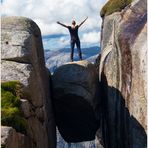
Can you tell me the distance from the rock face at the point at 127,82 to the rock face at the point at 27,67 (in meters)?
5.85

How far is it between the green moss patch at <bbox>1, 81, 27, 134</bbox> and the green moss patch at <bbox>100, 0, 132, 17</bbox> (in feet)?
69.8

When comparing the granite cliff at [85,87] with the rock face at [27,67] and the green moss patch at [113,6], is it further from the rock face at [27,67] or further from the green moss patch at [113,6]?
the green moss patch at [113,6]

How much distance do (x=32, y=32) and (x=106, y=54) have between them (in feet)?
37.0

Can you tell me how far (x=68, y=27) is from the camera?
132 ft

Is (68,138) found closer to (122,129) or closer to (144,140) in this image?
(122,129)

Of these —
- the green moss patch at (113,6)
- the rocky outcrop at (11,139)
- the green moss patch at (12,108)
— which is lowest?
the rocky outcrop at (11,139)

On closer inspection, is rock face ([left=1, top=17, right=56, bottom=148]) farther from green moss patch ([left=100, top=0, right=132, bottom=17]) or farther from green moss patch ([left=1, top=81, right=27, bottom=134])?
green moss patch ([left=100, top=0, right=132, bottom=17])

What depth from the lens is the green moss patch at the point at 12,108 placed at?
73.9ft

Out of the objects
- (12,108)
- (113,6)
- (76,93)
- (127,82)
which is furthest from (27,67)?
(113,6)

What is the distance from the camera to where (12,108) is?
23375mm

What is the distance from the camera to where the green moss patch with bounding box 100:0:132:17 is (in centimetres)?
4419

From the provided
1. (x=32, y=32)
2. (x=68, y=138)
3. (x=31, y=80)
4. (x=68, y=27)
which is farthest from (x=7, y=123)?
(x=68, y=138)

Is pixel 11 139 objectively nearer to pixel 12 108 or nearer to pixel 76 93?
pixel 12 108

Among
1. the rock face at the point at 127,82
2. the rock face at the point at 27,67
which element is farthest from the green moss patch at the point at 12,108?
the rock face at the point at 127,82
